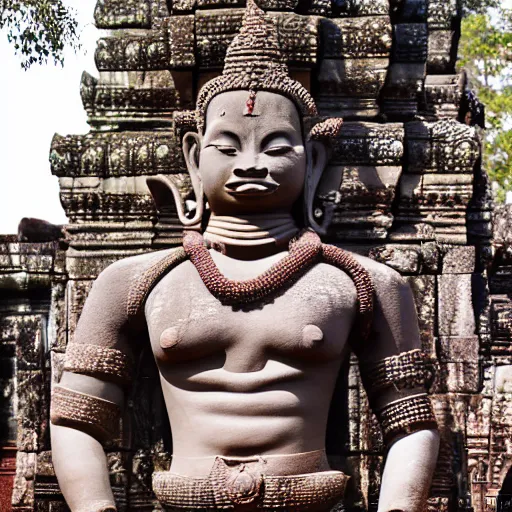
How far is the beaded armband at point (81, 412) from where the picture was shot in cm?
668

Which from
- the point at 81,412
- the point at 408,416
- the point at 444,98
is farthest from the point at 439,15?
the point at 81,412

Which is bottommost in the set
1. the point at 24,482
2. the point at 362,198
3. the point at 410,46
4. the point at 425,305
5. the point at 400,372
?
the point at 24,482

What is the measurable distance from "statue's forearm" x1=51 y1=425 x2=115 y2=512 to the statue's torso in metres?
0.40

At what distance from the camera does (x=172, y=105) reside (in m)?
7.64

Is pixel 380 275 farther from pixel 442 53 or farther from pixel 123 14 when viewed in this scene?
pixel 442 53

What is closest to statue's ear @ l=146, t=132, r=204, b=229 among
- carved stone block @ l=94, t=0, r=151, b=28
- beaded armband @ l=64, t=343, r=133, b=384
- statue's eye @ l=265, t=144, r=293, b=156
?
statue's eye @ l=265, t=144, r=293, b=156

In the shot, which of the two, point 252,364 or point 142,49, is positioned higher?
point 142,49

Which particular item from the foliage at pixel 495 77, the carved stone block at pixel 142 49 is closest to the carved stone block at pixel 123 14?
the carved stone block at pixel 142 49

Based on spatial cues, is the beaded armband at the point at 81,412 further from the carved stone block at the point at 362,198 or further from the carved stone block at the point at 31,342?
the carved stone block at the point at 362,198

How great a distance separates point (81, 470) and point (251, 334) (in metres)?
1.08

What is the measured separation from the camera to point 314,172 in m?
7.03

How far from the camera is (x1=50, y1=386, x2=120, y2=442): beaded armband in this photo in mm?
6684

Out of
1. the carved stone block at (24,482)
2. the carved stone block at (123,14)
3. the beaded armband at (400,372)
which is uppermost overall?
the carved stone block at (123,14)

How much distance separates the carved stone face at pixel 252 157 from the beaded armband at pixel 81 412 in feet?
3.80
